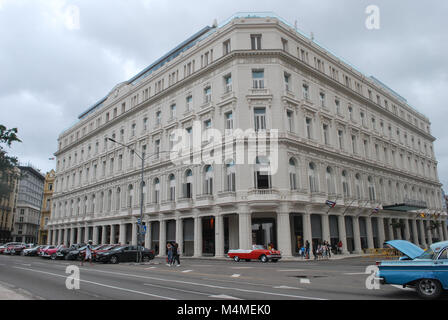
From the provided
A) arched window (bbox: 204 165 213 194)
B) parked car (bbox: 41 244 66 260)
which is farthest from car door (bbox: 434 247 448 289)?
parked car (bbox: 41 244 66 260)

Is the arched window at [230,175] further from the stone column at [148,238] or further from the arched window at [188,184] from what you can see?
the stone column at [148,238]

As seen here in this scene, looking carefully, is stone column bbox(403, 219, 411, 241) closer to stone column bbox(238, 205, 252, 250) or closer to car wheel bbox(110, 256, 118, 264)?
stone column bbox(238, 205, 252, 250)

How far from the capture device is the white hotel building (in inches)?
1345

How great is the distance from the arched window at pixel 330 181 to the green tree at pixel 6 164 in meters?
29.6

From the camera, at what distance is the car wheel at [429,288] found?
9750mm

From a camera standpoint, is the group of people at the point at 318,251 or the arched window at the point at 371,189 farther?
the arched window at the point at 371,189

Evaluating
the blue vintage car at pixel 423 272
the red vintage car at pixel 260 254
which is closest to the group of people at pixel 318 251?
the red vintage car at pixel 260 254

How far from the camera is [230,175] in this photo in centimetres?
3450

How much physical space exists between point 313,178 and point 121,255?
2064 centimetres

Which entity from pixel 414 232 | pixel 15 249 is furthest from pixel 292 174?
pixel 15 249

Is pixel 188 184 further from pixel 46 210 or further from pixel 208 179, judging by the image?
pixel 46 210

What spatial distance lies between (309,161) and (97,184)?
3561 centimetres

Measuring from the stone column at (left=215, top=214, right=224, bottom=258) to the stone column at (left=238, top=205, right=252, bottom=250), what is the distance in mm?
2643

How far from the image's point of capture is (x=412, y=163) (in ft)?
188
